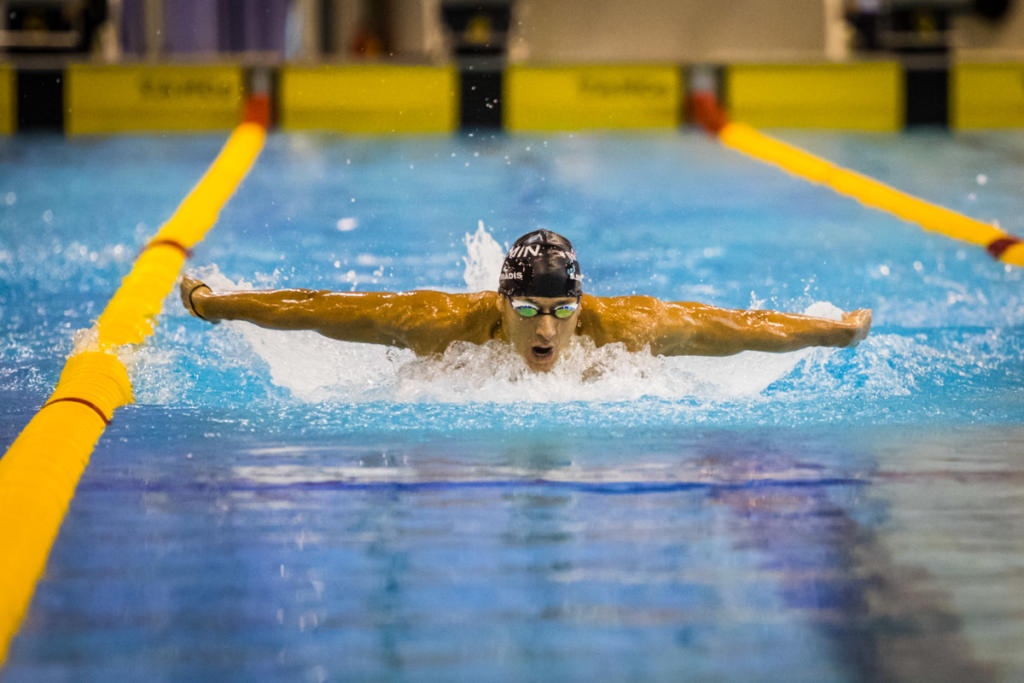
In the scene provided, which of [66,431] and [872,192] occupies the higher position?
[872,192]

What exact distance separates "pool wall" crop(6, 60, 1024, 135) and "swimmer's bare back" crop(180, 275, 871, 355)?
6.15m

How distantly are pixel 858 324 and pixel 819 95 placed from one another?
655 centimetres

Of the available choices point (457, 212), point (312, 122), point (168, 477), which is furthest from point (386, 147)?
point (168, 477)

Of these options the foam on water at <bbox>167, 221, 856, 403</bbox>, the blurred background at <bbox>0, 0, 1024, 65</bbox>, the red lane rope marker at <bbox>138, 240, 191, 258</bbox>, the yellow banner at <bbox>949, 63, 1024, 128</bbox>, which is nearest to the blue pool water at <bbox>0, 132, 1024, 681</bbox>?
the foam on water at <bbox>167, 221, 856, 403</bbox>

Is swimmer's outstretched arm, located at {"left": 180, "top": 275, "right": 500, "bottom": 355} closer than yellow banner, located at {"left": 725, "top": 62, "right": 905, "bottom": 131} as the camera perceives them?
Yes

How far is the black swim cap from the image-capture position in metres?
3.61

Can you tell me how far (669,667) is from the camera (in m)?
2.05

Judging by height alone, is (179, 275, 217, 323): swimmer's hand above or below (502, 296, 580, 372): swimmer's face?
above

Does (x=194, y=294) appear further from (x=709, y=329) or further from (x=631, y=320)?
(x=709, y=329)

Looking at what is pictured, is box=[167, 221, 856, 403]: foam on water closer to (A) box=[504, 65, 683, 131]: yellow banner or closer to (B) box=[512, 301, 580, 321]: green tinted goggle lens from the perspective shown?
(B) box=[512, 301, 580, 321]: green tinted goggle lens

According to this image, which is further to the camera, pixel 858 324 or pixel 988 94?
pixel 988 94

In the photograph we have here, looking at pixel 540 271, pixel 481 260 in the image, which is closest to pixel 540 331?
pixel 540 271

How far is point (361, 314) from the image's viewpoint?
3.74 meters

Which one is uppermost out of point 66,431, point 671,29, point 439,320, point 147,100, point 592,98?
point 671,29
